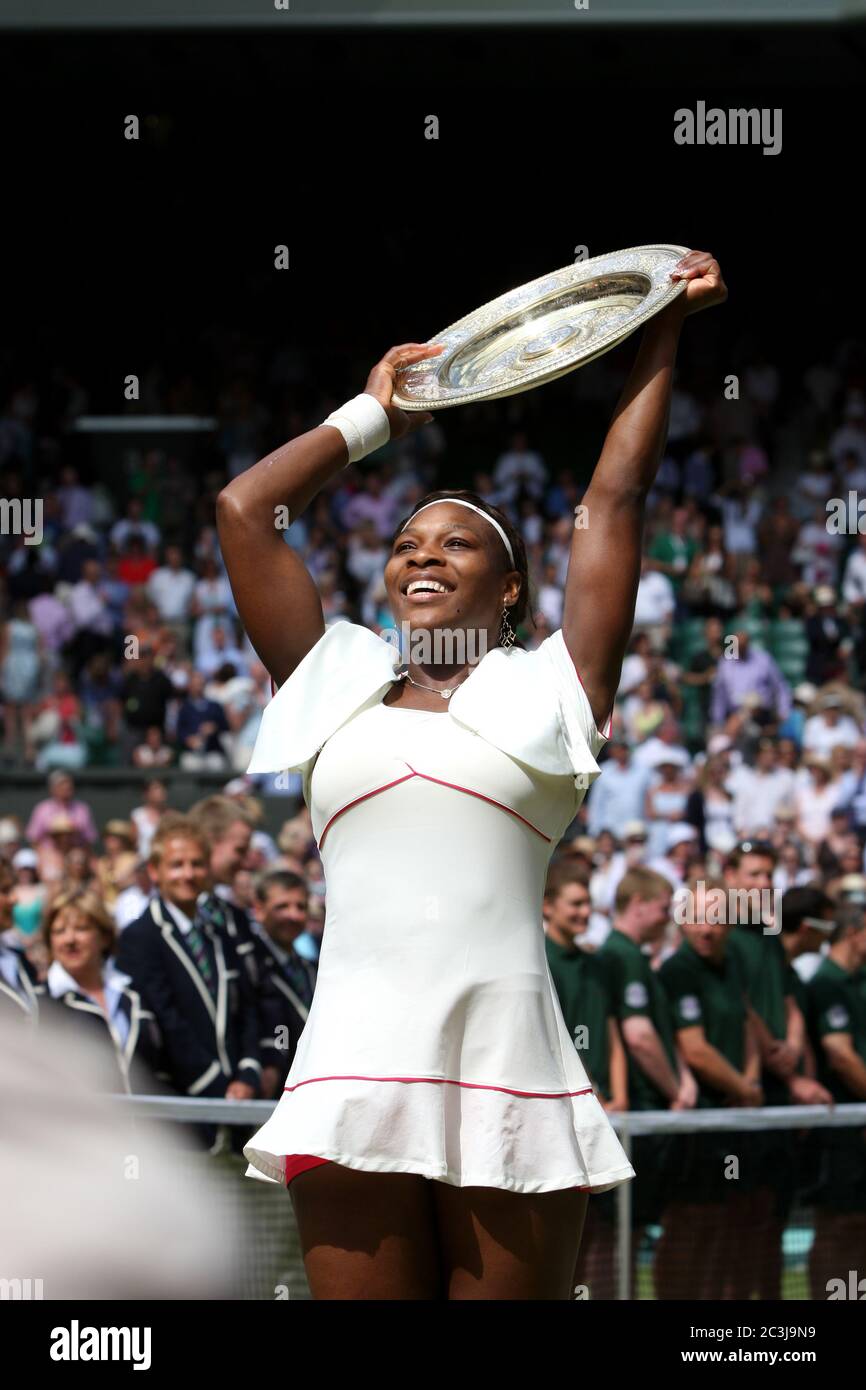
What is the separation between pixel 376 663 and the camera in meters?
2.85

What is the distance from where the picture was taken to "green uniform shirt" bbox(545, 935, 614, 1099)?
20.3 feet

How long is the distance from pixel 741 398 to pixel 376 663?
1462 cm

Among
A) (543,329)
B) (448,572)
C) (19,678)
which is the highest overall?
(543,329)

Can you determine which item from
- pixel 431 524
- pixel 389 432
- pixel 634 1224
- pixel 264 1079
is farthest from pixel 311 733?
pixel 264 1079

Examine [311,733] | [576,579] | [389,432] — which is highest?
[389,432]

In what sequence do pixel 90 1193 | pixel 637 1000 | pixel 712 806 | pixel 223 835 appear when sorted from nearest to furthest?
1. pixel 90 1193
2. pixel 637 1000
3. pixel 223 835
4. pixel 712 806

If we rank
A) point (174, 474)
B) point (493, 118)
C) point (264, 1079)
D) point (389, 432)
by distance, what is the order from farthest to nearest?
point (493, 118)
point (174, 474)
point (264, 1079)
point (389, 432)

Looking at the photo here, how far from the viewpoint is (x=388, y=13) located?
15570mm

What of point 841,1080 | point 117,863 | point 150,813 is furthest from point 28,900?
point 841,1080

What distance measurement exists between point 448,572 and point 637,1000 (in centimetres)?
369

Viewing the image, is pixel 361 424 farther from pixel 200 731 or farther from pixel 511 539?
pixel 200 731

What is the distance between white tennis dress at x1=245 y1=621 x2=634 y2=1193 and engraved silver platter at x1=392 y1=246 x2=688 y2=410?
566 mm

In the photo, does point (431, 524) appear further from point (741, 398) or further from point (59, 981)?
point (741, 398)

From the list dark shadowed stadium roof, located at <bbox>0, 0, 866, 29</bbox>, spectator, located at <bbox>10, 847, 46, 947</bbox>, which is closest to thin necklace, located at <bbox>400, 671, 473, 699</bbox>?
spectator, located at <bbox>10, 847, 46, 947</bbox>
